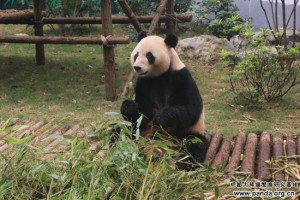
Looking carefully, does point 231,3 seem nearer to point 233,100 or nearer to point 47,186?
point 233,100

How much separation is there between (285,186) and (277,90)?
2.89 m

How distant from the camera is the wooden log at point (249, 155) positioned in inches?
137

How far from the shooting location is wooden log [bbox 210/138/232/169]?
3684mm

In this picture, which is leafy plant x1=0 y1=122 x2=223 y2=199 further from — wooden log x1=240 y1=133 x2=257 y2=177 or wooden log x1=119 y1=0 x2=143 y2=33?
wooden log x1=119 y1=0 x2=143 y2=33

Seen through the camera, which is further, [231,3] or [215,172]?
[231,3]

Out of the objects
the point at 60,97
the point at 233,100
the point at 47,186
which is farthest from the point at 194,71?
the point at 47,186

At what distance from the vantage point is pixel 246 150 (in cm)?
396

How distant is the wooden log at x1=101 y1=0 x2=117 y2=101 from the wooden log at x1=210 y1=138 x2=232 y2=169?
2065 mm

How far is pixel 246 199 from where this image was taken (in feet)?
8.64

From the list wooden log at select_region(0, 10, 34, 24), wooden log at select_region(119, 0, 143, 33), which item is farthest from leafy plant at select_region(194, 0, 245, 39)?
wooden log at select_region(0, 10, 34, 24)

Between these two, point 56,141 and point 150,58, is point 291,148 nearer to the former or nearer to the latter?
point 150,58

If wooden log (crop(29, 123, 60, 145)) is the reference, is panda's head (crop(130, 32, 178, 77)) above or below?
above

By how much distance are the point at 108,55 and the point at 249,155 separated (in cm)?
270

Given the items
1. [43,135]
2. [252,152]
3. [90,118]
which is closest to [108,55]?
[90,118]
